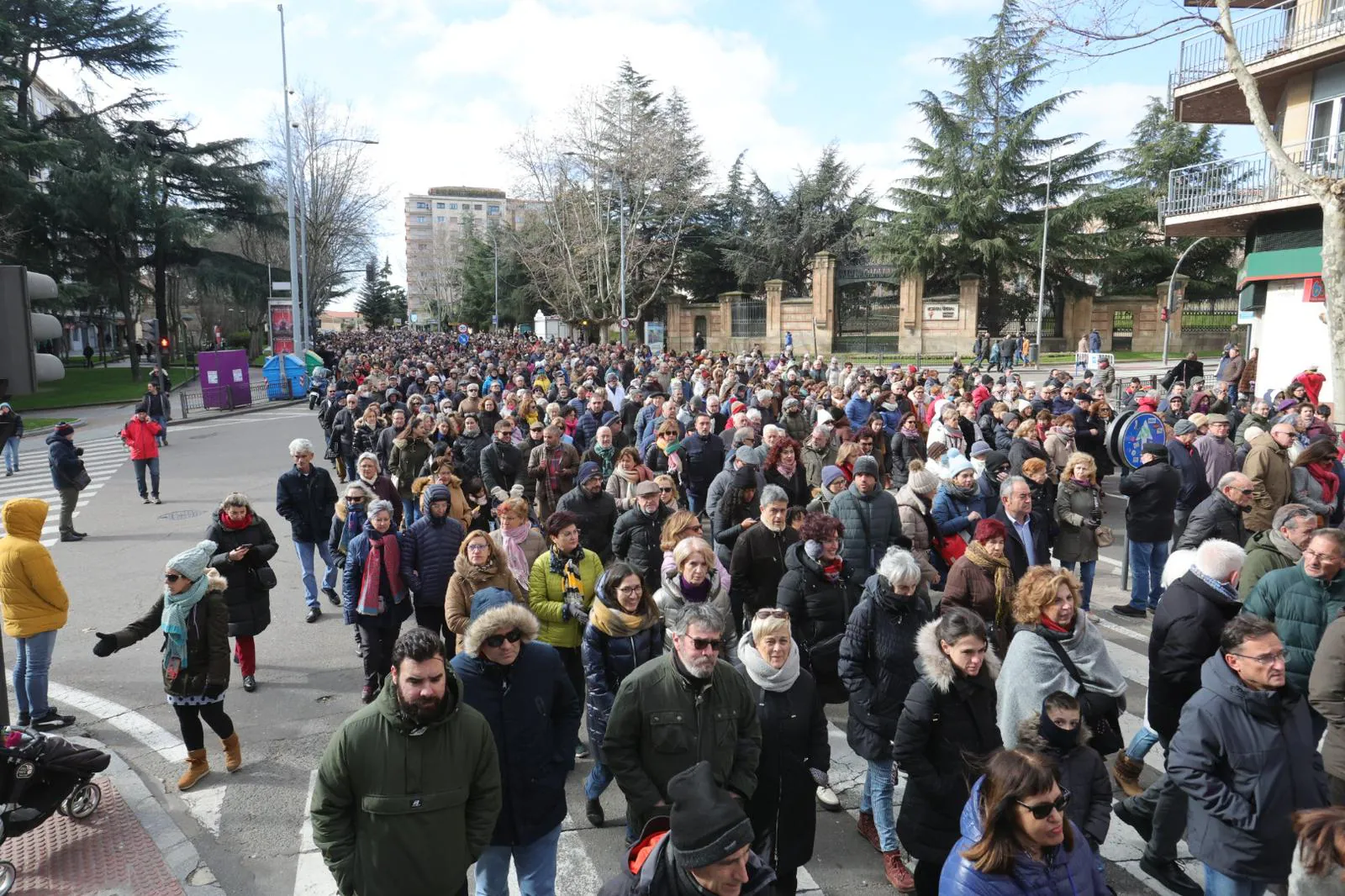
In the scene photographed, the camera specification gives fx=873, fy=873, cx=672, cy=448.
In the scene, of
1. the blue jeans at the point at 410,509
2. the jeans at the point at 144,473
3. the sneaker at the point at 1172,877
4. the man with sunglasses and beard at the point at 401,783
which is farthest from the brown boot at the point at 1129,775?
the jeans at the point at 144,473

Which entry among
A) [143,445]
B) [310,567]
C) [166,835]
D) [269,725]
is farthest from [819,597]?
[143,445]

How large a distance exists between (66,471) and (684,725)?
11743 mm

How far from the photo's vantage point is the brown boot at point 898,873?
4367 millimetres

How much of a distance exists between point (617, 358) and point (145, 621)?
22.5 m

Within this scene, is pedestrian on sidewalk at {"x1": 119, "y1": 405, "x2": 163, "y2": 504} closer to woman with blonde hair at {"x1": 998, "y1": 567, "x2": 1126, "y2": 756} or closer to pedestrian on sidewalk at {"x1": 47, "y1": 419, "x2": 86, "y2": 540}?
pedestrian on sidewalk at {"x1": 47, "y1": 419, "x2": 86, "y2": 540}

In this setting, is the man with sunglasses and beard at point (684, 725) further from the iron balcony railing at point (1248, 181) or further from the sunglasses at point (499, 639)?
the iron balcony railing at point (1248, 181)

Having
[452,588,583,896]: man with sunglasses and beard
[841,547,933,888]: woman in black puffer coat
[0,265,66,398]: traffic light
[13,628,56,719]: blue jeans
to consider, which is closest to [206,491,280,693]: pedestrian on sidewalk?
[13,628,56,719]: blue jeans

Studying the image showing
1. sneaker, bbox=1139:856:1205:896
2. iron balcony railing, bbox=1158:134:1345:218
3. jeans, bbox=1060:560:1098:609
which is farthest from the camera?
iron balcony railing, bbox=1158:134:1345:218

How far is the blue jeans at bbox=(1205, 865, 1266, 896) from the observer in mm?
3547

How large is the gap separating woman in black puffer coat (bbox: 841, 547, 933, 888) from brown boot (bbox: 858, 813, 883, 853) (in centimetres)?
17

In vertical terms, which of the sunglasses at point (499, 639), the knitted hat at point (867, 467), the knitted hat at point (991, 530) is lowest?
the sunglasses at point (499, 639)

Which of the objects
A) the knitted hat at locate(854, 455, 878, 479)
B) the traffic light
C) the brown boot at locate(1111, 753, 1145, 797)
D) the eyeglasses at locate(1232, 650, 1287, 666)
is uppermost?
the traffic light

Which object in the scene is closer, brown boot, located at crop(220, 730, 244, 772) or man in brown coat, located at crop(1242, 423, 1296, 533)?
brown boot, located at crop(220, 730, 244, 772)

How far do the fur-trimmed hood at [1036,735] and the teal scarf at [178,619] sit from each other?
4809 millimetres
